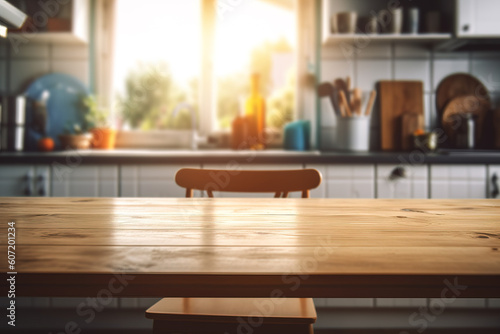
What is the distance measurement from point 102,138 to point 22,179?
2.31 ft

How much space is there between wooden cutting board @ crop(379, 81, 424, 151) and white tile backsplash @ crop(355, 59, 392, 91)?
0.19 ft

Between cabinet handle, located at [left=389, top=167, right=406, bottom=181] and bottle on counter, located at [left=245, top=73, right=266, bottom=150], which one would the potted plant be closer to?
bottle on counter, located at [left=245, top=73, right=266, bottom=150]

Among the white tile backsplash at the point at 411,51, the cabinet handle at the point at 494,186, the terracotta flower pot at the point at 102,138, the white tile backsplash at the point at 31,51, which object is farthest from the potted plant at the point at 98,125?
the cabinet handle at the point at 494,186

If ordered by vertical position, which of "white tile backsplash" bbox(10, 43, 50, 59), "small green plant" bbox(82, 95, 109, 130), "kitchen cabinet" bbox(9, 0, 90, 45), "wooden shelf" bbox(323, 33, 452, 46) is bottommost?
"small green plant" bbox(82, 95, 109, 130)

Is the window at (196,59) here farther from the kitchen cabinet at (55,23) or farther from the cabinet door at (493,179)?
the cabinet door at (493,179)

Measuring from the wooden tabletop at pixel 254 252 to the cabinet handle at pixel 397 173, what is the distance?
3.74ft

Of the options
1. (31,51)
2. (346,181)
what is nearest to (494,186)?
(346,181)

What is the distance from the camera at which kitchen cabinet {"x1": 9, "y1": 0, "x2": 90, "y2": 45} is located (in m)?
2.46

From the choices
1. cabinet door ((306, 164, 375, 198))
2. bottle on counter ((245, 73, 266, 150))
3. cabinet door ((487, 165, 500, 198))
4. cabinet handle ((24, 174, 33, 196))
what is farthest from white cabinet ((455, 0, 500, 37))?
cabinet handle ((24, 174, 33, 196))

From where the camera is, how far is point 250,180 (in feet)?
4.30

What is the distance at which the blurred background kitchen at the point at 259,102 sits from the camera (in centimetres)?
204

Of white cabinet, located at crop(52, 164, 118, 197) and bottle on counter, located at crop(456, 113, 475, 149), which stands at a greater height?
bottle on counter, located at crop(456, 113, 475, 149)

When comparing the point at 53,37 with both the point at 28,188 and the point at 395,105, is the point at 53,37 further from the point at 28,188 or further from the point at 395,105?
the point at 395,105

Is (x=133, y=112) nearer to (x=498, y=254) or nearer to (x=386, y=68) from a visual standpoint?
(x=386, y=68)
